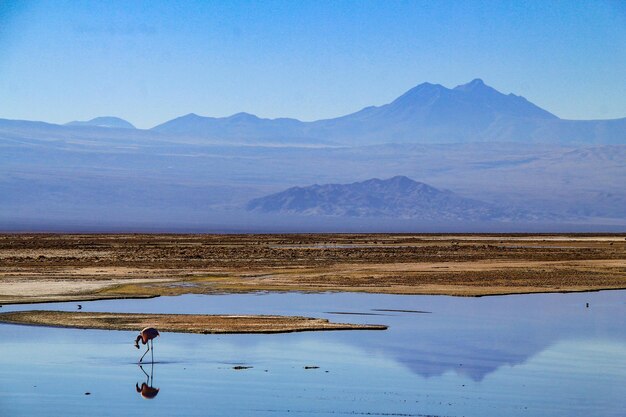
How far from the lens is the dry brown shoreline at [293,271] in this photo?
149 feet

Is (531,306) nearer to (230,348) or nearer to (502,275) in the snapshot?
(502,275)

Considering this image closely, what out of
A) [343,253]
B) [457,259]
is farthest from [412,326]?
[343,253]

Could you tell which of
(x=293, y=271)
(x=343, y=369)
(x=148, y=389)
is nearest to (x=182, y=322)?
(x=343, y=369)

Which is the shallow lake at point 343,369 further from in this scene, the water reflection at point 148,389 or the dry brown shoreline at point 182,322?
the dry brown shoreline at point 182,322

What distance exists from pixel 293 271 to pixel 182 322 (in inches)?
931

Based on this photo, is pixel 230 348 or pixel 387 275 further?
pixel 387 275

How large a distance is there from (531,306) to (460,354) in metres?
13.6

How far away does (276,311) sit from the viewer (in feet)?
122

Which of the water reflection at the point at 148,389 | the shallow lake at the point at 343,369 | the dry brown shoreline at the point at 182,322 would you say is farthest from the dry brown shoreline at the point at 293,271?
the water reflection at the point at 148,389

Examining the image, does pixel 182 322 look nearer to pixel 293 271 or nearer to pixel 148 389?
pixel 148 389

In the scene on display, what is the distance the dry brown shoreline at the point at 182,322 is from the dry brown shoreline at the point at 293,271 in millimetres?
5281

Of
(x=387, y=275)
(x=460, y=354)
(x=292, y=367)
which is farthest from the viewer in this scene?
(x=387, y=275)

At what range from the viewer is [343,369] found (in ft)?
83.9

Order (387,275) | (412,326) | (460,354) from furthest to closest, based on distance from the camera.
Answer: (387,275), (412,326), (460,354)
